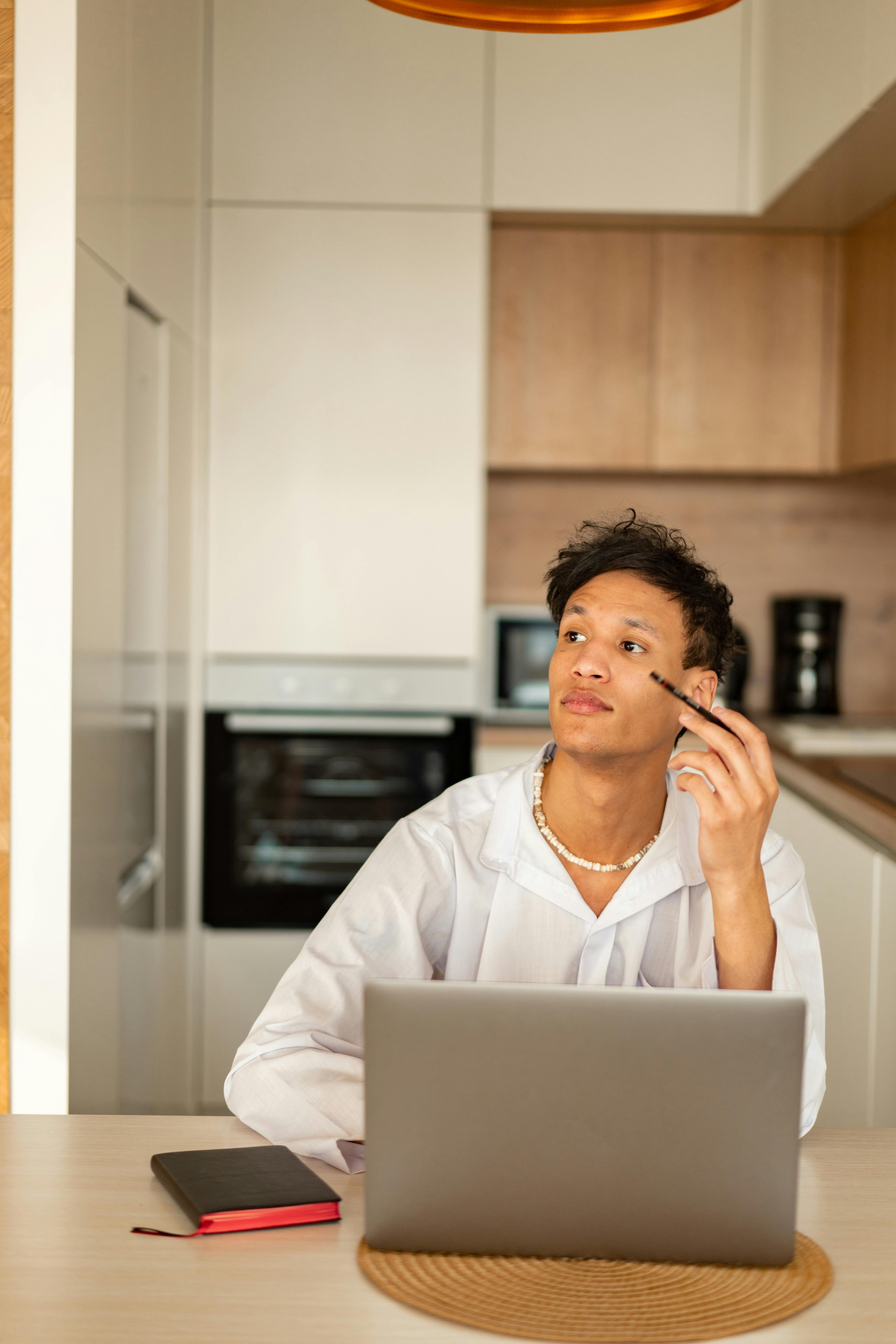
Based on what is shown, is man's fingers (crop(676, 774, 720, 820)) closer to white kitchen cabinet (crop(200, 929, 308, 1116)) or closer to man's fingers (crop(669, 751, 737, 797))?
man's fingers (crop(669, 751, 737, 797))

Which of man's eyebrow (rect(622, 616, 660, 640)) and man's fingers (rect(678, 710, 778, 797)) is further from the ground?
man's eyebrow (rect(622, 616, 660, 640))

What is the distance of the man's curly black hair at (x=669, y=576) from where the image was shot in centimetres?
153

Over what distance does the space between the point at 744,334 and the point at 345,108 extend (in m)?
1.17

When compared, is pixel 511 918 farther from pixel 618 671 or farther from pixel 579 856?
pixel 618 671

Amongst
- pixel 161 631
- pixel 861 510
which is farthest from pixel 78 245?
pixel 861 510

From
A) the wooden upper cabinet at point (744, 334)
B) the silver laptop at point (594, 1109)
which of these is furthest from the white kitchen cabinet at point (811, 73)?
the silver laptop at point (594, 1109)

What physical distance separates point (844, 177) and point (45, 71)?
6.17 feet

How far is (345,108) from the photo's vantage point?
3189mm

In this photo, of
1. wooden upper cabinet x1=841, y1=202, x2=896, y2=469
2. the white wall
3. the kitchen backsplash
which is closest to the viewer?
the white wall

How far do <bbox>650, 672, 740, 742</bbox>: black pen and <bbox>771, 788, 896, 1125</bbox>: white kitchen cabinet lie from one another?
1104 mm

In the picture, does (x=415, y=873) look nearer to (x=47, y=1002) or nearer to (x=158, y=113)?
(x=47, y=1002)

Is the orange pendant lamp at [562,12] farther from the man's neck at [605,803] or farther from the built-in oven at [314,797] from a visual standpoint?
the built-in oven at [314,797]

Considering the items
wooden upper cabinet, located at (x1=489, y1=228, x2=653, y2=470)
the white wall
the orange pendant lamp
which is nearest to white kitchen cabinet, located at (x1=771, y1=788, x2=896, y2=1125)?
wooden upper cabinet, located at (x1=489, y1=228, x2=653, y2=470)

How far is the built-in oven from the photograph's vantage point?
3236mm
